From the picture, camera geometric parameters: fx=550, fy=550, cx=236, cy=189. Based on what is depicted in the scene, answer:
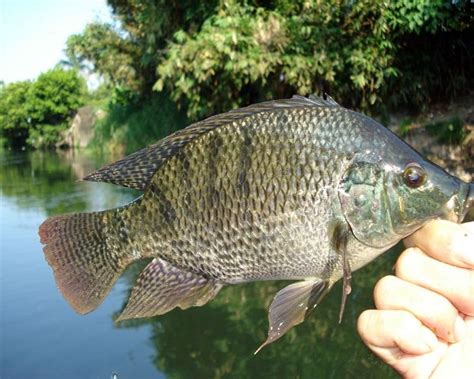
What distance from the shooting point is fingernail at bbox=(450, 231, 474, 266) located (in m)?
1.36

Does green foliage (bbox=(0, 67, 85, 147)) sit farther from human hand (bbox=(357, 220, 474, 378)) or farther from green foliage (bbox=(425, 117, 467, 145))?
human hand (bbox=(357, 220, 474, 378))

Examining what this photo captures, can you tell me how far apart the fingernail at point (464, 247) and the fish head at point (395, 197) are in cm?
11

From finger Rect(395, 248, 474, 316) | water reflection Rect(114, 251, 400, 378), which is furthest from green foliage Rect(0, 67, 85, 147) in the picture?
finger Rect(395, 248, 474, 316)

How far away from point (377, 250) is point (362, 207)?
0.14 metres

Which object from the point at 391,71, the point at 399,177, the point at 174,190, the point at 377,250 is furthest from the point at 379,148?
the point at 391,71

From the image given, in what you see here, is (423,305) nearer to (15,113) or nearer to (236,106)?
(236,106)

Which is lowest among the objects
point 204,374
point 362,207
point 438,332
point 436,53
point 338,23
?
point 204,374

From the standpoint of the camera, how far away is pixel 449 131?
8555mm

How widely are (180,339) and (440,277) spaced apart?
3.90m

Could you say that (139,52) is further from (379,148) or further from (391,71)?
(379,148)

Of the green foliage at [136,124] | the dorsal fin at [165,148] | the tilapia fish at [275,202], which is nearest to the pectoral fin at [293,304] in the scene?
the tilapia fish at [275,202]

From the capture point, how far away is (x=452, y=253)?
1372 millimetres

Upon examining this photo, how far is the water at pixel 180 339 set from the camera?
4453 millimetres

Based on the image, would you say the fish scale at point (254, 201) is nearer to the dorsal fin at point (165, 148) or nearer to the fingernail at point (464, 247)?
the dorsal fin at point (165, 148)
